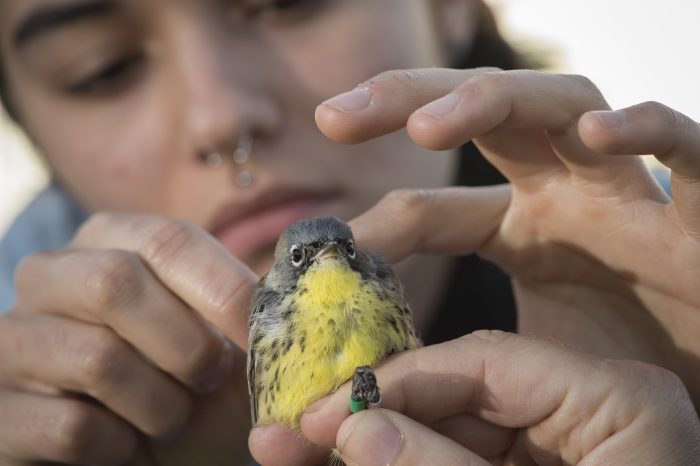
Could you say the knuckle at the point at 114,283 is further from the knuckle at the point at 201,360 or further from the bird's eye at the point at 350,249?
the bird's eye at the point at 350,249

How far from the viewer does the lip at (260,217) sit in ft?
4.80

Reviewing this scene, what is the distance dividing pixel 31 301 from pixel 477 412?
2.62 ft

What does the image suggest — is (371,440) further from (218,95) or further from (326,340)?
(218,95)

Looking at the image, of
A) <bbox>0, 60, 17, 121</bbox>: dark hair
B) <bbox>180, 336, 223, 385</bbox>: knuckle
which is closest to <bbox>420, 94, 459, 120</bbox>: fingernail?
<bbox>180, 336, 223, 385</bbox>: knuckle

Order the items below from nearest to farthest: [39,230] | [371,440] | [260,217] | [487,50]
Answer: [371,440]
[260,217]
[487,50]
[39,230]

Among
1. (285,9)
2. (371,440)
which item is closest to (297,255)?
(371,440)

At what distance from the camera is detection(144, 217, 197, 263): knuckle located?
1176 mm

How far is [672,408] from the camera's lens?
0.86 meters

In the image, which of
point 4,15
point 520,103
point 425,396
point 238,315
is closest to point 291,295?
point 238,315

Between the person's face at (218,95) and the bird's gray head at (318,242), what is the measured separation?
0.35m

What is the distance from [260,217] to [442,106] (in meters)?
0.70

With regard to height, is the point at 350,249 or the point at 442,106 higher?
the point at 442,106

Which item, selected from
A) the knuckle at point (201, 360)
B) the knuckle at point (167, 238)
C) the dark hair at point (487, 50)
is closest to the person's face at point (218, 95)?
the knuckle at point (167, 238)

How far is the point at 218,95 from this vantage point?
4.55 feet
